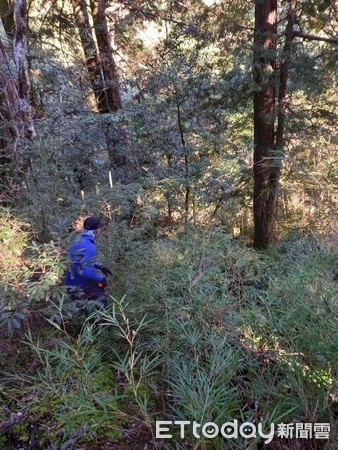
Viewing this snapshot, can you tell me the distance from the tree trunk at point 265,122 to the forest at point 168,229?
0.04 m

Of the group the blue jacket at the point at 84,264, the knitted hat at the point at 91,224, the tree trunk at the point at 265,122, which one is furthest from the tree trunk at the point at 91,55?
the blue jacket at the point at 84,264

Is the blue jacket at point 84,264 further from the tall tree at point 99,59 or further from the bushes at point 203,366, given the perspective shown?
the tall tree at point 99,59

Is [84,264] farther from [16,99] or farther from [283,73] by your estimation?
Result: [283,73]

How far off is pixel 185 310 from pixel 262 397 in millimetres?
808

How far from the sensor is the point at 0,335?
2332mm

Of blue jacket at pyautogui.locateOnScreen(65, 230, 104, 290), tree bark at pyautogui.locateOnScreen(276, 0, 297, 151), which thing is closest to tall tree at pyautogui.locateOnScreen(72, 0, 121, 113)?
tree bark at pyautogui.locateOnScreen(276, 0, 297, 151)

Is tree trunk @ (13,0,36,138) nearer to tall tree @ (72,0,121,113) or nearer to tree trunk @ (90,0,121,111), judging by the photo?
tall tree @ (72,0,121,113)

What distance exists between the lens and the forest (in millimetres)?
1808

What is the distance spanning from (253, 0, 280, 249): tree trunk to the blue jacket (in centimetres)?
313

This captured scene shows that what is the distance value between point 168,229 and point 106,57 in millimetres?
4228

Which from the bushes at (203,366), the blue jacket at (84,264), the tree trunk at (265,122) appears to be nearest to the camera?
the bushes at (203,366)

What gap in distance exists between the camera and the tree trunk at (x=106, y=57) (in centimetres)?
735

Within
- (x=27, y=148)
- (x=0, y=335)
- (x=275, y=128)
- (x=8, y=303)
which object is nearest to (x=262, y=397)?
(x=8, y=303)

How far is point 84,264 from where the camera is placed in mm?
2672
